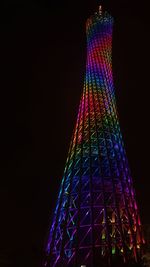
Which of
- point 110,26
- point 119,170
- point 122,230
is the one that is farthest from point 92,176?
point 110,26

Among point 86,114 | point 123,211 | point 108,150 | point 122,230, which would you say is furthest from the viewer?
point 86,114

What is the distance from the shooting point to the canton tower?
60.8 feet

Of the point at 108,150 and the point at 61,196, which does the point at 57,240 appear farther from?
the point at 108,150

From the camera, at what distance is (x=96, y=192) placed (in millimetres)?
21750

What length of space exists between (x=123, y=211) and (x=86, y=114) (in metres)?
6.67

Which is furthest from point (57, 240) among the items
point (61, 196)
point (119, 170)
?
point (119, 170)

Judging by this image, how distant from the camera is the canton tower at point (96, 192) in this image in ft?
60.8

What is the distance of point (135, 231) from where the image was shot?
19.7 metres

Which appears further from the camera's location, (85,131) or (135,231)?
(85,131)

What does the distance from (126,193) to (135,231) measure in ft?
7.00

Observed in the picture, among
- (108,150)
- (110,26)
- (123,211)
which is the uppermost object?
(110,26)

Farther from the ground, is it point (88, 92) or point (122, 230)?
point (88, 92)

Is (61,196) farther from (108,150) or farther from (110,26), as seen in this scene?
(110,26)

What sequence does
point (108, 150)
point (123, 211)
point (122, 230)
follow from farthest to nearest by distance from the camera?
point (108, 150) → point (123, 211) → point (122, 230)
